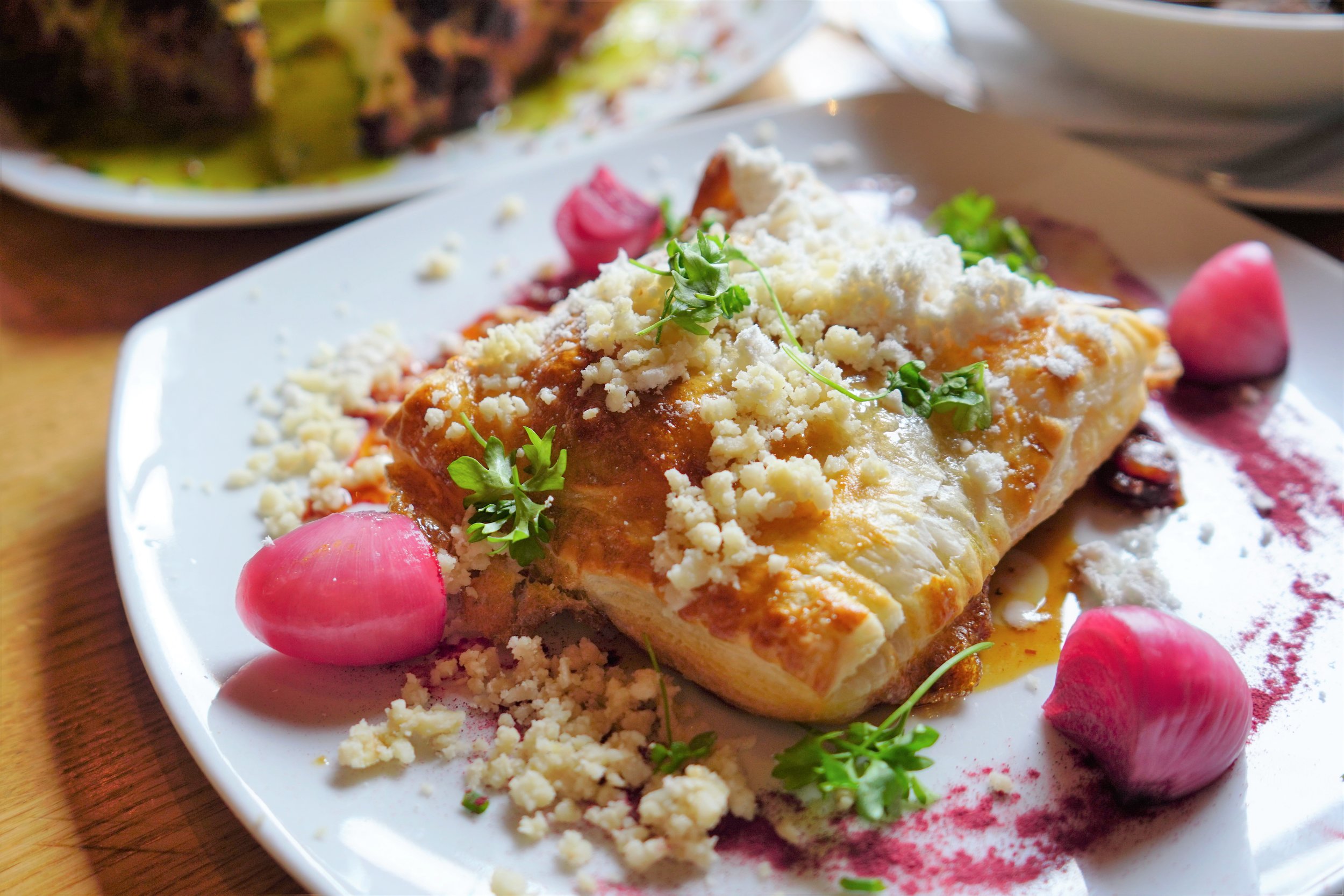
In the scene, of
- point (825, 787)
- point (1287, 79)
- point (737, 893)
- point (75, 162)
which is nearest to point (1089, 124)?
point (1287, 79)

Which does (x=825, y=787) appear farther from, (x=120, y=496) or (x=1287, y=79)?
(x=1287, y=79)

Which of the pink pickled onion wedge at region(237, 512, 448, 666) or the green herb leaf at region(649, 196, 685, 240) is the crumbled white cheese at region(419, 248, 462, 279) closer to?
the green herb leaf at region(649, 196, 685, 240)

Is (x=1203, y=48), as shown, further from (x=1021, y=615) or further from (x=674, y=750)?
(x=674, y=750)

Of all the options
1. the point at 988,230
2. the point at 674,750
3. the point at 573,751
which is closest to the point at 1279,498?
the point at 988,230

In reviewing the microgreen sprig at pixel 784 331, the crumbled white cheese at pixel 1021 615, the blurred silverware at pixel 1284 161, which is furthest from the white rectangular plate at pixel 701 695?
the microgreen sprig at pixel 784 331

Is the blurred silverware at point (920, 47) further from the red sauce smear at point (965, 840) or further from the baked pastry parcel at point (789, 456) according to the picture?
the red sauce smear at point (965, 840)

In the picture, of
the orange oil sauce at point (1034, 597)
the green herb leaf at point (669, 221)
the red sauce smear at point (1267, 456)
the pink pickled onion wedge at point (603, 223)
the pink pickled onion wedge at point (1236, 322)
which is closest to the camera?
the orange oil sauce at point (1034, 597)

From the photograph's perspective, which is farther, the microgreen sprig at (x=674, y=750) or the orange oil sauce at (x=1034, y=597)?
the orange oil sauce at (x=1034, y=597)

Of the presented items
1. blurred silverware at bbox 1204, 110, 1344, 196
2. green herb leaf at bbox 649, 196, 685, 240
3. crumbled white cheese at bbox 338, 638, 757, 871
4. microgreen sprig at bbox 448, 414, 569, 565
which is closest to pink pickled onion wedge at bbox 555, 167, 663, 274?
green herb leaf at bbox 649, 196, 685, 240
